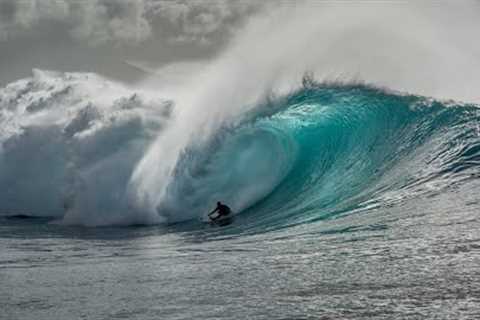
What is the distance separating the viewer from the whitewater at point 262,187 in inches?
295

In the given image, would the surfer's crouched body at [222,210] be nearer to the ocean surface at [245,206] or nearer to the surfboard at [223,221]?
the surfboard at [223,221]

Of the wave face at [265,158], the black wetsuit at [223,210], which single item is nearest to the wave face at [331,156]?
the wave face at [265,158]

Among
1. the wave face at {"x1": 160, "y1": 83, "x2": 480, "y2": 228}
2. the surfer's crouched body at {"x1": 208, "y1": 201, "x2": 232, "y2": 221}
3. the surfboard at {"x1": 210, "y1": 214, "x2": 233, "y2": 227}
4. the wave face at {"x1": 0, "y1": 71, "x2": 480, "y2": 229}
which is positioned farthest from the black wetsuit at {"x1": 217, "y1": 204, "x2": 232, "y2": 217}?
the wave face at {"x1": 160, "y1": 83, "x2": 480, "y2": 228}

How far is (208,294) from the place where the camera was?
764 centimetres

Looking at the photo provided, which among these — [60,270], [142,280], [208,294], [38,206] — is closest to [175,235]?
[60,270]

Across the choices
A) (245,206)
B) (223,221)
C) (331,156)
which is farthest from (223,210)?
(331,156)

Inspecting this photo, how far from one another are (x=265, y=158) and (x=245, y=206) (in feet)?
5.66

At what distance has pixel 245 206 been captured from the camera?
16672 millimetres

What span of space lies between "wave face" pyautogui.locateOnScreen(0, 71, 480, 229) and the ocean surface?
50mm

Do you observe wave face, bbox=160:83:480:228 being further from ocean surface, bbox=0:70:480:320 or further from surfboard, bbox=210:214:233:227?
surfboard, bbox=210:214:233:227

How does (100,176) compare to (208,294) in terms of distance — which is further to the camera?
(100,176)

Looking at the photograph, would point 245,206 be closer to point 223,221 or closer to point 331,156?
point 223,221

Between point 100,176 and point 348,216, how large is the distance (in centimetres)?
1115

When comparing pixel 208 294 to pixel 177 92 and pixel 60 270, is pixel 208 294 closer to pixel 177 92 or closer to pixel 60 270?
pixel 60 270
